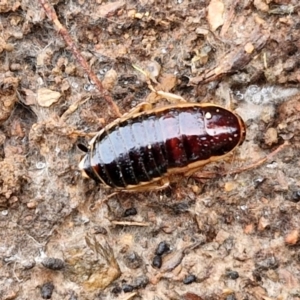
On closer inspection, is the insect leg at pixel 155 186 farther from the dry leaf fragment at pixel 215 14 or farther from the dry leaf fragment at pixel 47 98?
the dry leaf fragment at pixel 215 14

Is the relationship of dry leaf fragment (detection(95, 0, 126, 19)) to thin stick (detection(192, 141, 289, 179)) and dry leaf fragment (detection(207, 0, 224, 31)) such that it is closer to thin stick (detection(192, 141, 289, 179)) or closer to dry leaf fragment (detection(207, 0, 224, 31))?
dry leaf fragment (detection(207, 0, 224, 31))

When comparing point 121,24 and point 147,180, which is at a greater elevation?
point 121,24

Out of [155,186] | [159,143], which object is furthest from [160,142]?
[155,186]

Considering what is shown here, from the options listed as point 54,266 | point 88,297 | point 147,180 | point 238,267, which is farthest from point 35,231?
point 238,267

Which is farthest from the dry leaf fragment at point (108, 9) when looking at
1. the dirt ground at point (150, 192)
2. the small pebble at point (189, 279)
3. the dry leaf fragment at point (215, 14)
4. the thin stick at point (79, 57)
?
the small pebble at point (189, 279)

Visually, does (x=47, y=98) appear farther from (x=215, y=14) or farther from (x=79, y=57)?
(x=215, y=14)

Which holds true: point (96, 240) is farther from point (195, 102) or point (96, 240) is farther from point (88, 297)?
point (195, 102)

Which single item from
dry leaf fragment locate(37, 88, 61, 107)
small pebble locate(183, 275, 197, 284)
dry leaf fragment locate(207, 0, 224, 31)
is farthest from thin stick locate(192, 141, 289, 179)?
dry leaf fragment locate(37, 88, 61, 107)

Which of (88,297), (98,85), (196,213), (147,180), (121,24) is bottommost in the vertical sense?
(88,297)
